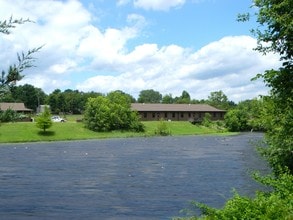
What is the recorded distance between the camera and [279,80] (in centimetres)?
1291

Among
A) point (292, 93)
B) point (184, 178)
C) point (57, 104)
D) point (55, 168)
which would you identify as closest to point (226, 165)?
point (184, 178)

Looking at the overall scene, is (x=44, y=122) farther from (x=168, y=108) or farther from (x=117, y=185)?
(x=117, y=185)

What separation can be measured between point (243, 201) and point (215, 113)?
151 m

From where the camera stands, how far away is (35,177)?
119 ft

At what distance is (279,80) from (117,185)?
837 inches

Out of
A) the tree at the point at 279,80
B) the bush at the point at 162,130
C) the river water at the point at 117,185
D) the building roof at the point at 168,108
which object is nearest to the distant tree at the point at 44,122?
the bush at the point at 162,130

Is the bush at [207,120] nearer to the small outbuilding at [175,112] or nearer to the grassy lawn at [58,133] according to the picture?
the small outbuilding at [175,112]

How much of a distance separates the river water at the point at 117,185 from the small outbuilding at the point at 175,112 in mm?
96405

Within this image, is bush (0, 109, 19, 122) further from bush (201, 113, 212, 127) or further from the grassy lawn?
bush (201, 113, 212, 127)

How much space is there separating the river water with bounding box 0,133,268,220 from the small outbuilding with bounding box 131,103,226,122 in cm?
9641

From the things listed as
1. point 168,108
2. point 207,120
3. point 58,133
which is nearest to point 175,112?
point 168,108

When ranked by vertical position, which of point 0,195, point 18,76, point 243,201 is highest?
point 18,76

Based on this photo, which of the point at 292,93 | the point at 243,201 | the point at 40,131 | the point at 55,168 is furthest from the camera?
the point at 40,131

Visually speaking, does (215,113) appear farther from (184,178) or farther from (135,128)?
(184,178)
